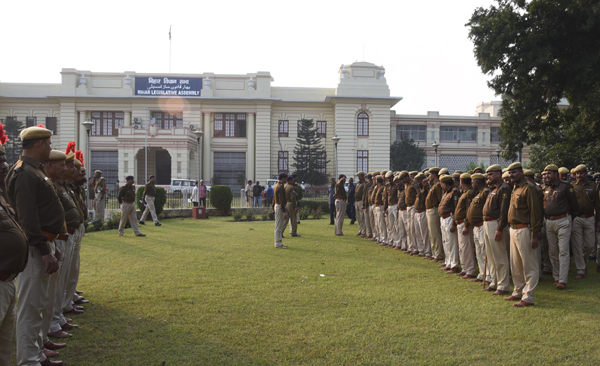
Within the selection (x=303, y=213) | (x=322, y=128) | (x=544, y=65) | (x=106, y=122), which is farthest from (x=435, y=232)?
(x=106, y=122)

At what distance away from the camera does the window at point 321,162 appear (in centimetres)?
4297

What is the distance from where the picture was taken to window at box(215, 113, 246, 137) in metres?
43.6

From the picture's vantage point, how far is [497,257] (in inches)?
282

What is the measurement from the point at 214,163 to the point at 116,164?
29.1 ft

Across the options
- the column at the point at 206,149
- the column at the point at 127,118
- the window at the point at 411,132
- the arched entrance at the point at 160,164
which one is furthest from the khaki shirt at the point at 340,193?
the window at the point at 411,132

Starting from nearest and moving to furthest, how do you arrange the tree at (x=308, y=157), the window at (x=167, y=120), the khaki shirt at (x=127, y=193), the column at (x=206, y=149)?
the khaki shirt at (x=127, y=193)
the tree at (x=308, y=157)
the window at (x=167, y=120)
the column at (x=206, y=149)

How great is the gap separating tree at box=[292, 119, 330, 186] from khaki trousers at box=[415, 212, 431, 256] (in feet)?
102

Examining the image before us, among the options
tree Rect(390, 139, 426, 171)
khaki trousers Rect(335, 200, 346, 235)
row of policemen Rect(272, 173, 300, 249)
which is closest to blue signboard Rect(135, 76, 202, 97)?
tree Rect(390, 139, 426, 171)

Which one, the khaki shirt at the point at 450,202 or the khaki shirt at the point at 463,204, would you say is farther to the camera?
the khaki shirt at the point at 450,202

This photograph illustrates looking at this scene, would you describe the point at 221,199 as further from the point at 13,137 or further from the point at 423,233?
the point at 13,137

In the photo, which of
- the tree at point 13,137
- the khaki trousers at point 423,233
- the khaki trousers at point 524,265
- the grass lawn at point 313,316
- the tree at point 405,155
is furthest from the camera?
the tree at point 405,155

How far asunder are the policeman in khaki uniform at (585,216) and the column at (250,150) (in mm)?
36112

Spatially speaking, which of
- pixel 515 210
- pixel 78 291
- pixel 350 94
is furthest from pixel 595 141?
pixel 350 94

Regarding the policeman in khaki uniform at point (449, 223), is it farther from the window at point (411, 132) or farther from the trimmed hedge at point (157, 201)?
the window at point (411, 132)
